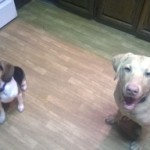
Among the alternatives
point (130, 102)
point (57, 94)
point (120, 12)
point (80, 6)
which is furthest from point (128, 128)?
point (80, 6)

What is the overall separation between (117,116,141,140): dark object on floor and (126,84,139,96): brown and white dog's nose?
783 mm

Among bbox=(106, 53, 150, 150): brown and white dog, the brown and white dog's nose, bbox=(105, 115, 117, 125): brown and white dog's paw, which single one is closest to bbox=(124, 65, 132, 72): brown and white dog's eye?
bbox=(106, 53, 150, 150): brown and white dog

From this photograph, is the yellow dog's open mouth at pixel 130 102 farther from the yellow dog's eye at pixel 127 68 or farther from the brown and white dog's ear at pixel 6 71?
the brown and white dog's ear at pixel 6 71

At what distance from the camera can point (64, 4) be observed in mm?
3178

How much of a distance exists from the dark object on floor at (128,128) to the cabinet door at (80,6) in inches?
60.2

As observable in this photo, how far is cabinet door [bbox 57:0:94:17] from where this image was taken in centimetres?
296

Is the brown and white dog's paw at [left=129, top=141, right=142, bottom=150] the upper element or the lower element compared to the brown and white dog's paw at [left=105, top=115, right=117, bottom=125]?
lower

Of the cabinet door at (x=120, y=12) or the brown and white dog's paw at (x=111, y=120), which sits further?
the cabinet door at (x=120, y=12)

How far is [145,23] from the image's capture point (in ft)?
8.87

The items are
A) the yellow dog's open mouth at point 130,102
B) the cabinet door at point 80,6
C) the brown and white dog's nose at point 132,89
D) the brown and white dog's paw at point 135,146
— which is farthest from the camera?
the cabinet door at point 80,6

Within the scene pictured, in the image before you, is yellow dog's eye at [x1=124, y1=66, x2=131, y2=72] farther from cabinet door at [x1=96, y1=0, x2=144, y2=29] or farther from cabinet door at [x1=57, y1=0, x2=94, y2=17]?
cabinet door at [x1=57, y1=0, x2=94, y2=17]

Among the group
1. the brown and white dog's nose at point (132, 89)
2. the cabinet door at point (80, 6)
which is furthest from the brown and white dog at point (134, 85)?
the cabinet door at point (80, 6)

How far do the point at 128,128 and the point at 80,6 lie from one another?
1733mm

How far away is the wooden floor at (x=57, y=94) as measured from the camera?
2.04 meters
